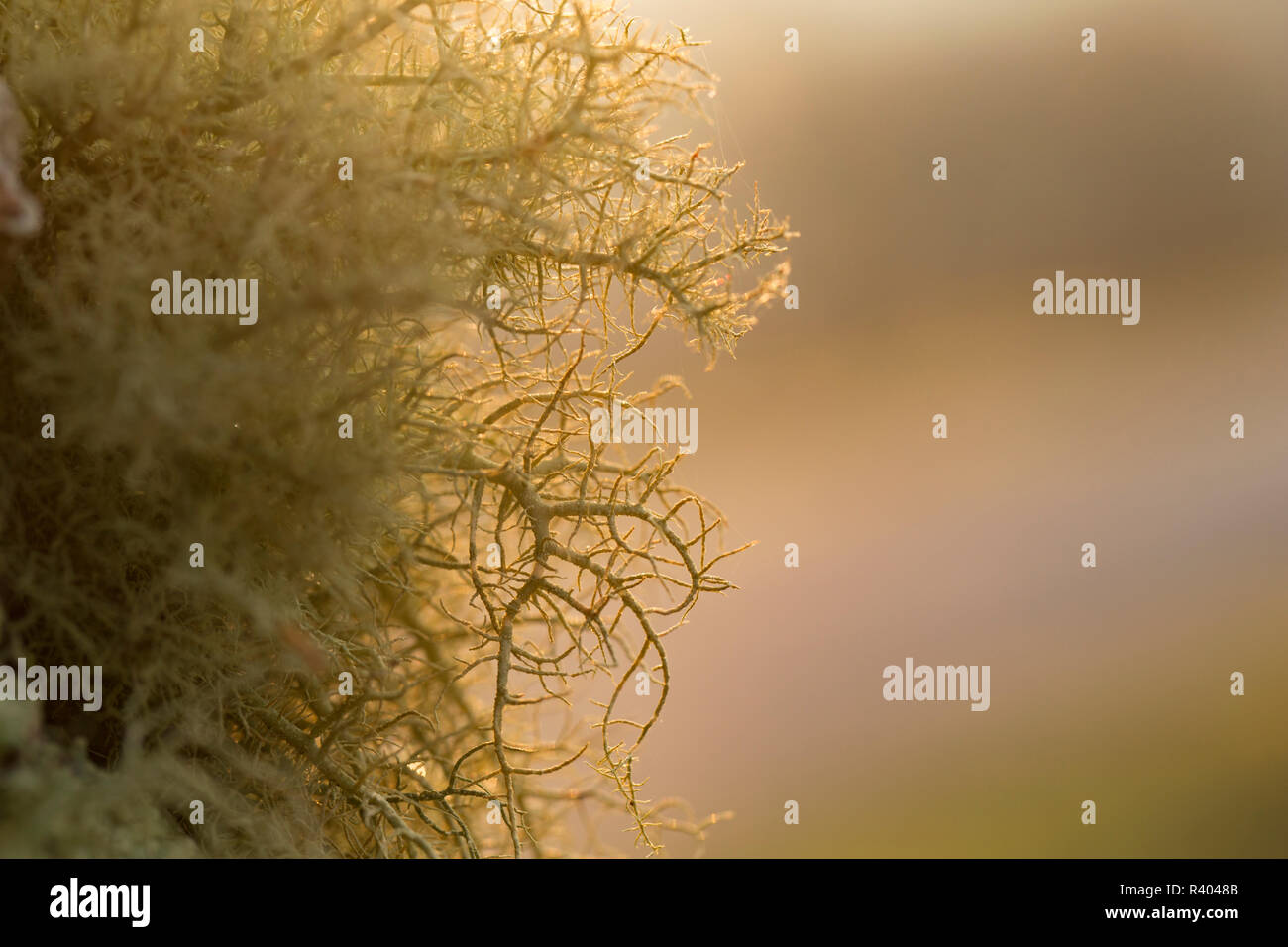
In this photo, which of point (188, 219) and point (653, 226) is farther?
point (653, 226)

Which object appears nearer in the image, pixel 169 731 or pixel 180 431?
pixel 180 431

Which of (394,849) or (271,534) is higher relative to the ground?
(271,534)

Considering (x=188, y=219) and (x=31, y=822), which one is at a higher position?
(x=188, y=219)

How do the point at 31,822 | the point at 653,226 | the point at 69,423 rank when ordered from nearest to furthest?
the point at 31,822
the point at 69,423
the point at 653,226

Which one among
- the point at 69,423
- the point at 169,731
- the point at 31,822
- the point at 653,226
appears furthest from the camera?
the point at 653,226

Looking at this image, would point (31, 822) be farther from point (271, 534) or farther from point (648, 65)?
point (648, 65)

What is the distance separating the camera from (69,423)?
0.83 metres

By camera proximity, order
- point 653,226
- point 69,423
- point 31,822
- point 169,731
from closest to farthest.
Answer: point 31,822 → point 69,423 → point 169,731 → point 653,226

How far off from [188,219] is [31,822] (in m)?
0.52

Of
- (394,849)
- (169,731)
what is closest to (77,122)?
(169,731)

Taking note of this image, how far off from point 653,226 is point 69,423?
64cm

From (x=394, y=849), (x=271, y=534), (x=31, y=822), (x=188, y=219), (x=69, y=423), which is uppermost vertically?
(x=188, y=219)
